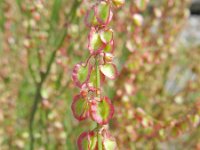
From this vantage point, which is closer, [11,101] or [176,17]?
[11,101]

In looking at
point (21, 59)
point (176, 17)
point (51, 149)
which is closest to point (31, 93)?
point (21, 59)

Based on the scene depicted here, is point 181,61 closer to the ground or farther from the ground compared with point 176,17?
closer to the ground

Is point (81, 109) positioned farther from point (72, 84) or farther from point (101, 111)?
point (72, 84)

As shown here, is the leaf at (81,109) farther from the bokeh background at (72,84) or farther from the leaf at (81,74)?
the bokeh background at (72,84)

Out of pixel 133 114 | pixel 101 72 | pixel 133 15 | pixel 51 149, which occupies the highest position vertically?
pixel 133 15

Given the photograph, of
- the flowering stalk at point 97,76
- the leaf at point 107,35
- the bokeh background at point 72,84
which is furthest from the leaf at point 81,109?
the bokeh background at point 72,84

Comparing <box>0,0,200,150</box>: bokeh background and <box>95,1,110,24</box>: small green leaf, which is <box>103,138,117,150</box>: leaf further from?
<box>0,0,200,150</box>: bokeh background

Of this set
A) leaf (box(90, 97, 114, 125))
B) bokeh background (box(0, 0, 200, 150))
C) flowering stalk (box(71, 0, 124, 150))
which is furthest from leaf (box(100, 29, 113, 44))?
bokeh background (box(0, 0, 200, 150))

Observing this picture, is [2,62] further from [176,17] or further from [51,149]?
[176,17]
